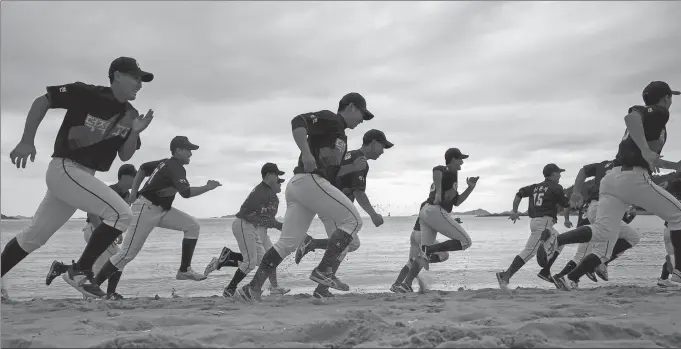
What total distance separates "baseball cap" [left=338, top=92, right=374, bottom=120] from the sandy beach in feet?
6.44

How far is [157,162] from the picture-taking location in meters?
7.07

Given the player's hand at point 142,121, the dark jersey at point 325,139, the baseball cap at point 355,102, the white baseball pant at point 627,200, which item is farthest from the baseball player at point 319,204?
the white baseball pant at point 627,200

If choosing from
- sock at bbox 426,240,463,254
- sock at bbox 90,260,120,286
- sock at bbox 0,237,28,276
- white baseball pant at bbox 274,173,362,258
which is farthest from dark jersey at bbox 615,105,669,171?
sock at bbox 0,237,28,276

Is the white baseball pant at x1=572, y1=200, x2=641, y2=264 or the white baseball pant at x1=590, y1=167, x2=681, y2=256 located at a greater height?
the white baseball pant at x1=590, y1=167, x2=681, y2=256

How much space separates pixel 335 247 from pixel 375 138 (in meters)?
1.87

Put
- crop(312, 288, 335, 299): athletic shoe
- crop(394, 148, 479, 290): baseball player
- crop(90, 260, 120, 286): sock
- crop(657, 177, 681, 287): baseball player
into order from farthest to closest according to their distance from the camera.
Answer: crop(394, 148, 479, 290): baseball player < crop(657, 177, 681, 287): baseball player < crop(90, 260, 120, 286): sock < crop(312, 288, 335, 299): athletic shoe

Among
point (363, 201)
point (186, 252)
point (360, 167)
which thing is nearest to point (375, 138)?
point (360, 167)

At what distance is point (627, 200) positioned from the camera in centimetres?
578

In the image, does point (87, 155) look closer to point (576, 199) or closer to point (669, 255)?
point (576, 199)

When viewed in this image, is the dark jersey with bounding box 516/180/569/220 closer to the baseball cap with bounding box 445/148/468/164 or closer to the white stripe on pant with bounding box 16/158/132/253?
the baseball cap with bounding box 445/148/468/164

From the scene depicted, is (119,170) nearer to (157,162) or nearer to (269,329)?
(157,162)

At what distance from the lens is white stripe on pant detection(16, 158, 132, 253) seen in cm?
469

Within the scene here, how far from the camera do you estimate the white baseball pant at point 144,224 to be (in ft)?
21.0

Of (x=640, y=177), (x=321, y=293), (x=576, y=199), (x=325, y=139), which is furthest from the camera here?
(x=576, y=199)
